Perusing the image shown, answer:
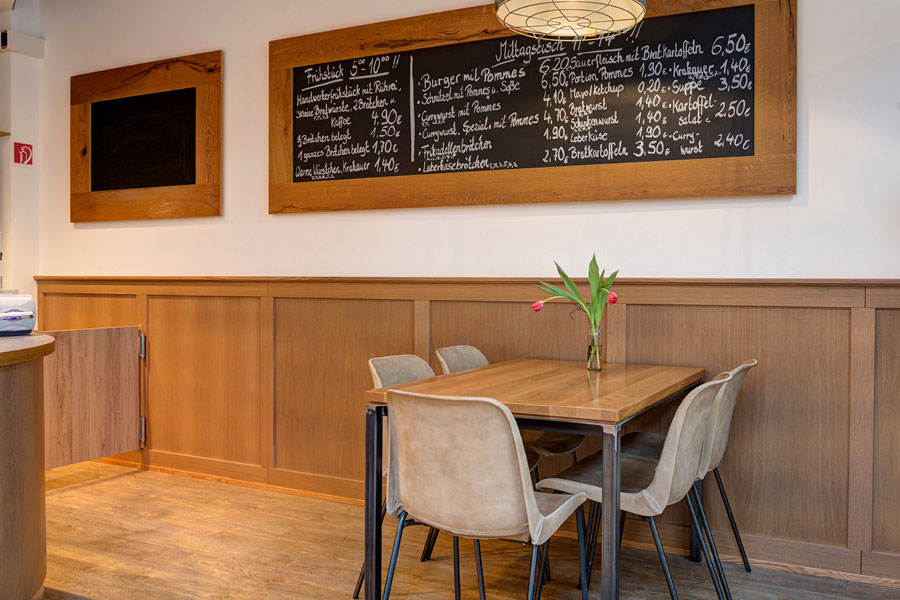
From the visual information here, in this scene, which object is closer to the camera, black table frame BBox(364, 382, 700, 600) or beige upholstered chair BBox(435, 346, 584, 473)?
black table frame BBox(364, 382, 700, 600)

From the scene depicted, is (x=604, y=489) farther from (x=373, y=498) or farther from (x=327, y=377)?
(x=327, y=377)

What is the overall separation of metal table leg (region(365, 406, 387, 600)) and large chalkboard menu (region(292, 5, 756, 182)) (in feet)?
5.72

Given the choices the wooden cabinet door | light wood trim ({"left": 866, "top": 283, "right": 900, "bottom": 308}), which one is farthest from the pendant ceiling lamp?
the wooden cabinet door

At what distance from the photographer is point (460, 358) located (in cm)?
336

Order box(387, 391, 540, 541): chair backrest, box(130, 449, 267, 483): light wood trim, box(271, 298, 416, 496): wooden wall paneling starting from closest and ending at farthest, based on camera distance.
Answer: box(387, 391, 540, 541): chair backrest, box(271, 298, 416, 496): wooden wall paneling, box(130, 449, 267, 483): light wood trim

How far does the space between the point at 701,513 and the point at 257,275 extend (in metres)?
2.81

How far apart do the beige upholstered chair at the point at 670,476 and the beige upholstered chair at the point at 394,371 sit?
73 cm

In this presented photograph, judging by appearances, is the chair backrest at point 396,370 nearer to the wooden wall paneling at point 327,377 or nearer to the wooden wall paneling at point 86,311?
the wooden wall paneling at point 327,377

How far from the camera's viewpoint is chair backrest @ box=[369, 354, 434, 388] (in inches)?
113

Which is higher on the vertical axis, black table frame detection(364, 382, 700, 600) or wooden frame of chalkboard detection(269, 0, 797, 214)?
wooden frame of chalkboard detection(269, 0, 797, 214)

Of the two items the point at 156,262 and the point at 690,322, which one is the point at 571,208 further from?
the point at 156,262

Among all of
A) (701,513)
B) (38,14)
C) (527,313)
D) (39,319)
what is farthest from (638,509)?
(38,14)

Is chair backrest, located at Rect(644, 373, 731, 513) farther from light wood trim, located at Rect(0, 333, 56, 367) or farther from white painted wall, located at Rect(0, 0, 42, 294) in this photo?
white painted wall, located at Rect(0, 0, 42, 294)

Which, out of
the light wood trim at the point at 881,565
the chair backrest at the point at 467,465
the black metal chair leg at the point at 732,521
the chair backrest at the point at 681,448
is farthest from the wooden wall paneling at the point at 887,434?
the chair backrest at the point at 467,465
